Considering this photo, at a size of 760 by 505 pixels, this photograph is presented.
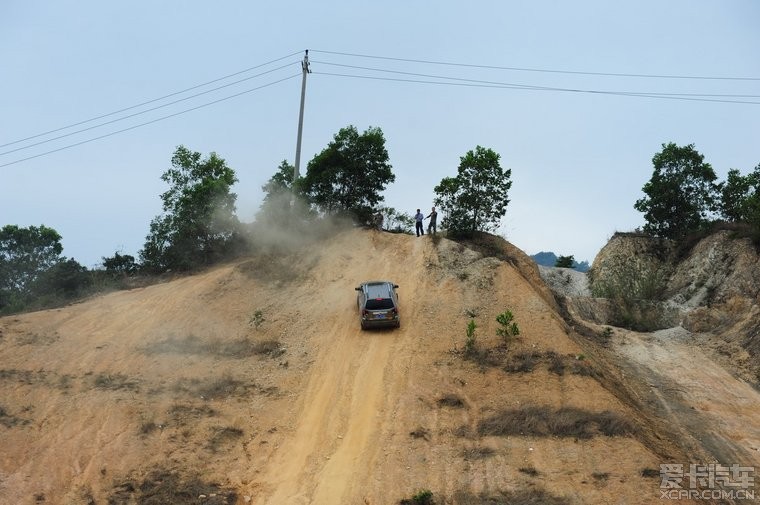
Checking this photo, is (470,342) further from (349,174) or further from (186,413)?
(349,174)

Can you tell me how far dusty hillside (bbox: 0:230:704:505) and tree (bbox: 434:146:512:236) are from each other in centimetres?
305

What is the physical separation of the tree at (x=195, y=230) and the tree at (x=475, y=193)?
11928 mm

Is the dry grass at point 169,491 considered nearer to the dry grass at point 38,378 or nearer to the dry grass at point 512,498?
the dry grass at point 512,498

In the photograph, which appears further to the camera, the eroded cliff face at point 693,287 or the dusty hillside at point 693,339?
the eroded cliff face at point 693,287

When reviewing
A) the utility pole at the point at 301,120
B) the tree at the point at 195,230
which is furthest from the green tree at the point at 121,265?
the utility pole at the point at 301,120

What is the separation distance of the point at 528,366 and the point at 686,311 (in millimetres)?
13593

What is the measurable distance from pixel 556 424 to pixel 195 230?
22651 millimetres

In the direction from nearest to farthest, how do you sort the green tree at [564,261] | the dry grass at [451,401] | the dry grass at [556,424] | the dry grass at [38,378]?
the dry grass at [556,424] < the dry grass at [451,401] < the dry grass at [38,378] < the green tree at [564,261]

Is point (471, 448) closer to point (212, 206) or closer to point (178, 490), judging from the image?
point (178, 490)

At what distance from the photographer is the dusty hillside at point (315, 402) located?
46.6 ft

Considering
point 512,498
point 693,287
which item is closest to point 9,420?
point 512,498

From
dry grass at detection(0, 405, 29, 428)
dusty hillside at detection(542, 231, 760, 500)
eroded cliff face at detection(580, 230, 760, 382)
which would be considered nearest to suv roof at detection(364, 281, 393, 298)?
dusty hillside at detection(542, 231, 760, 500)

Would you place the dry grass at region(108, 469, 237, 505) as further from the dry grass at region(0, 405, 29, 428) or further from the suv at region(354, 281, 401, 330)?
the suv at region(354, 281, 401, 330)

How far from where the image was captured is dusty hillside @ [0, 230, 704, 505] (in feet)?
46.6
